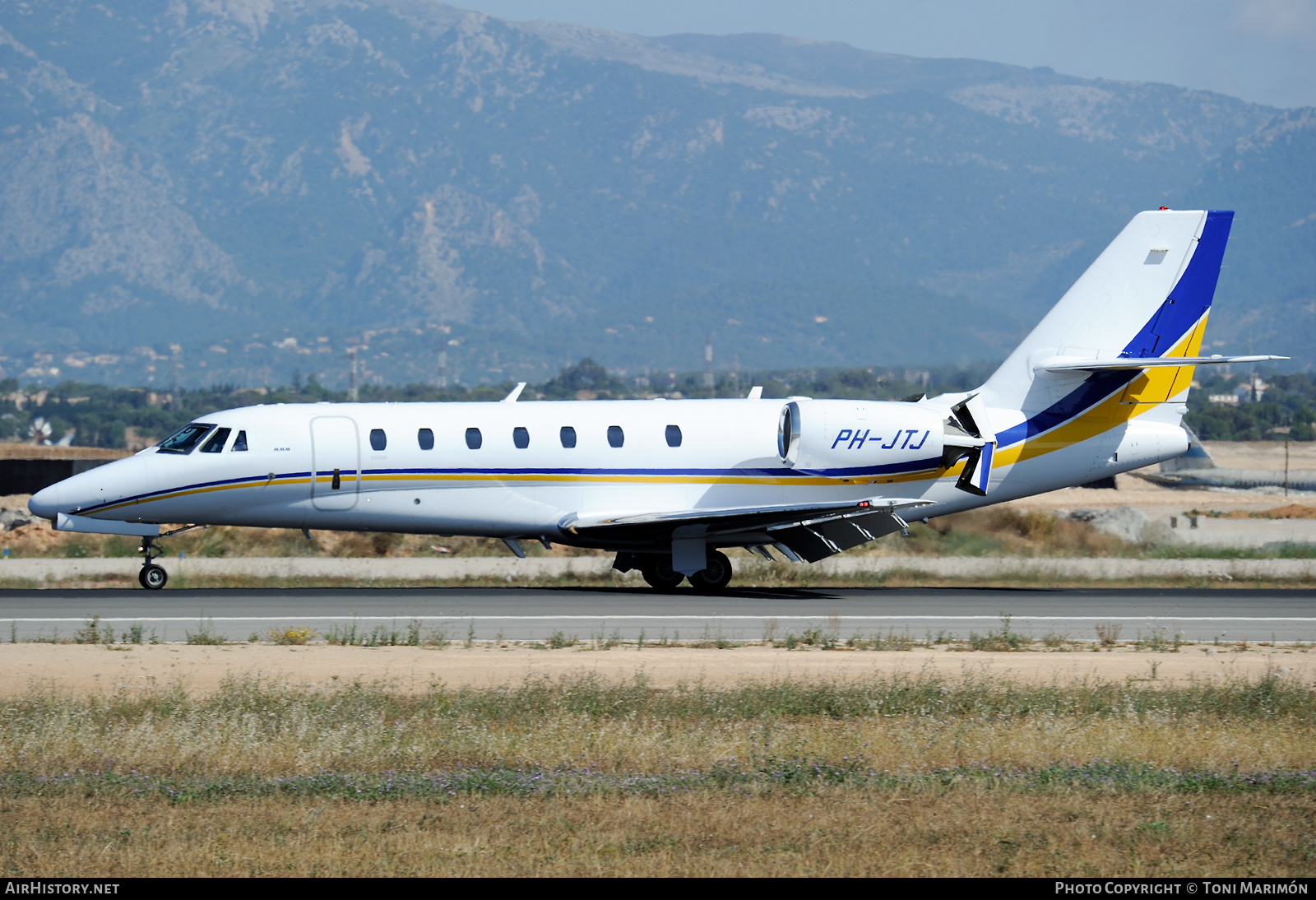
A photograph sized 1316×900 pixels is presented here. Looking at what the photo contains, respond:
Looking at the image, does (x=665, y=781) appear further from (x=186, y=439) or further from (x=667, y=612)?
(x=186, y=439)

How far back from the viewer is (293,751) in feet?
38.9

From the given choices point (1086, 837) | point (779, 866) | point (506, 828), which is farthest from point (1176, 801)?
point (506, 828)

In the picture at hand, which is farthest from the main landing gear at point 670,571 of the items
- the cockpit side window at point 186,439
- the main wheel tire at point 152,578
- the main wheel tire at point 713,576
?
the main wheel tire at point 152,578

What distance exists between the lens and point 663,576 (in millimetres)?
25594

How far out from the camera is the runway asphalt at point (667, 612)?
19781 mm

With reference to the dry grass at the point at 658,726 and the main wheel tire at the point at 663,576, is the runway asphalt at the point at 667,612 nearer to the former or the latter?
the main wheel tire at the point at 663,576

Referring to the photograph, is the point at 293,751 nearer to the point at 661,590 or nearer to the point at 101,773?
the point at 101,773

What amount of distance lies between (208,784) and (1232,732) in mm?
8496

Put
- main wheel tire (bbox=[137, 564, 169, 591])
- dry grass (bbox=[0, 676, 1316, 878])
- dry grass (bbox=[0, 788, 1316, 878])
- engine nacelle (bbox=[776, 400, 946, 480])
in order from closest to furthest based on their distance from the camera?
1. dry grass (bbox=[0, 788, 1316, 878])
2. dry grass (bbox=[0, 676, 1316, 878])
3. main wheel tire (bbox=[137, 564, 169, 591])
4. engine nacelle (bbox=[776, 400, 946, 480])

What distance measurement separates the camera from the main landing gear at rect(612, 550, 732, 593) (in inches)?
993

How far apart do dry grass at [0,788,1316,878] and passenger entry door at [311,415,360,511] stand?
1402 centimetres

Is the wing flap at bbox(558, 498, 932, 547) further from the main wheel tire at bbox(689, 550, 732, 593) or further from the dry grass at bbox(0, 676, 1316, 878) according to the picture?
the dry grass at bbox(0, 676, 1316, 878)

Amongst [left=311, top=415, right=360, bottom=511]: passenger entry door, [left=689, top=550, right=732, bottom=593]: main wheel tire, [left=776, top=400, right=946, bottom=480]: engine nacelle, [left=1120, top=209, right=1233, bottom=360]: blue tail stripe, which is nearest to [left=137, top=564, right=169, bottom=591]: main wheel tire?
[left=311, top=415, right=360, bottom=511]: passenger entry door

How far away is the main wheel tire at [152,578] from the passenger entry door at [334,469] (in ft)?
9.49
